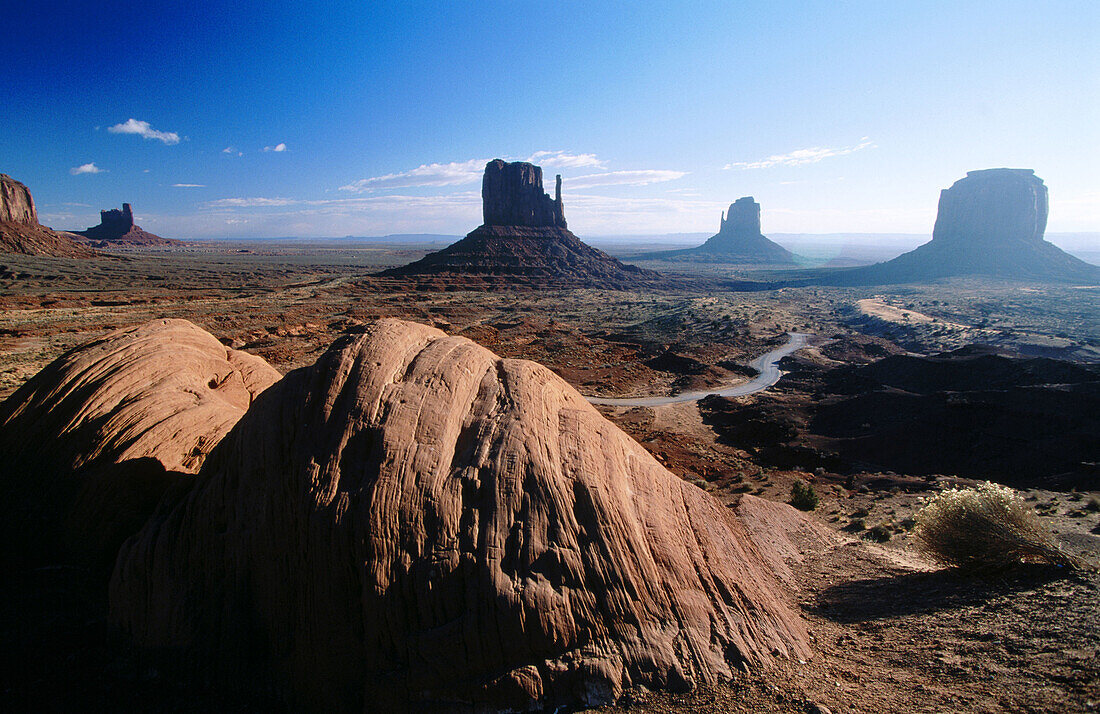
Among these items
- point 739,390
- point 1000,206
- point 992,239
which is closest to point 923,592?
point 739,390

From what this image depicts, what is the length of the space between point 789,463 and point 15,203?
7526 inches

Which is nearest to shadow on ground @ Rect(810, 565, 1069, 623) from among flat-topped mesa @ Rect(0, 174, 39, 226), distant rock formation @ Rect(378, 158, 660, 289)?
distant rock formation @ Rect(378, 158, 660, 289)

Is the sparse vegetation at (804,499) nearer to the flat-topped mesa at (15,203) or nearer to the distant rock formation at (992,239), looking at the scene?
the distant rock formation at (992,239)

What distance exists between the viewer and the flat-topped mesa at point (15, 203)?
122750 mm

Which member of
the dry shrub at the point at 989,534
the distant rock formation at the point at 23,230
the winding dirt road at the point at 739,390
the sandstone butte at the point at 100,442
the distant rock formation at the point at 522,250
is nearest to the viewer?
the dry shrub at the point at 989,534

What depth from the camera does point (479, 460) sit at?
881 cm

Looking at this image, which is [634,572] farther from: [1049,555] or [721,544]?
[1049,555]

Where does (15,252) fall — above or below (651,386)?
above

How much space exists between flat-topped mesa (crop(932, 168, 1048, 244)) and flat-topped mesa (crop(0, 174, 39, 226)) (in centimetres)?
26100

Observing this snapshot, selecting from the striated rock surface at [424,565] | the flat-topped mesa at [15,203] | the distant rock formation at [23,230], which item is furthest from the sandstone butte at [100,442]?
the flat-topped mesa at [15,203]

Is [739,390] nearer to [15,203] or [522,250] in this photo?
[522,250]

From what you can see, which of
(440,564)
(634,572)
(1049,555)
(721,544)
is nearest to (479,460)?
(440,564)

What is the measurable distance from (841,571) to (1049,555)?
13.0 feet

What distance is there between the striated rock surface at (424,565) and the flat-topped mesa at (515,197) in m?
140
